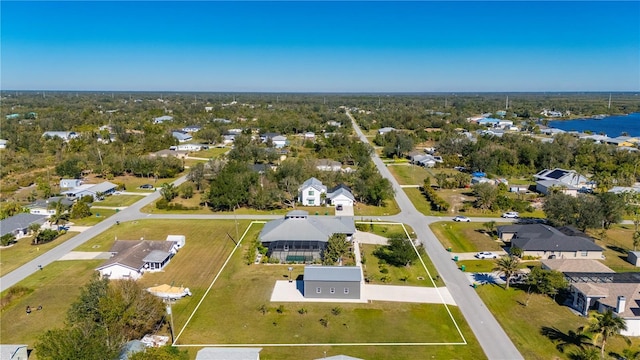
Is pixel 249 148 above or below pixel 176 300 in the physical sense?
above

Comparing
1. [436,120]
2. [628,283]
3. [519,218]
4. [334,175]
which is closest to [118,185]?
[334,175]

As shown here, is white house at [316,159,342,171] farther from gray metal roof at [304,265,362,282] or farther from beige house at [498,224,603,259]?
gray metal roof at [304,265,362,282]

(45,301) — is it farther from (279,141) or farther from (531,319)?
(279,141)

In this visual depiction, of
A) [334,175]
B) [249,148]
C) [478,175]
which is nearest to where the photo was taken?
[334,175]

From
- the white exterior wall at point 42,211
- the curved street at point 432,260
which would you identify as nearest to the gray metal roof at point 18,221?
the white exterior wall at point 42,211

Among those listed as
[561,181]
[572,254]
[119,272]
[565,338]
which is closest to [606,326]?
[565,338]

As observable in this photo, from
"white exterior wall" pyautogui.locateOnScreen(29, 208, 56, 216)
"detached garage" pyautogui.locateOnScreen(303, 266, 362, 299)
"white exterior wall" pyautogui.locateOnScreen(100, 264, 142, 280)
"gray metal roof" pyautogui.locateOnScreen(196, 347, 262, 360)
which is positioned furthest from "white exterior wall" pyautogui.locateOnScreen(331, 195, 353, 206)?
"white exterior wall" pyautogui.locateOnScreen(29, 208, 56, 216)

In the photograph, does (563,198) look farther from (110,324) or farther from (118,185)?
(118,185)
